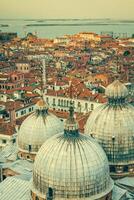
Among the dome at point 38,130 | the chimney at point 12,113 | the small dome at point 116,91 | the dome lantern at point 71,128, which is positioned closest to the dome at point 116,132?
the small dome at point 116,91

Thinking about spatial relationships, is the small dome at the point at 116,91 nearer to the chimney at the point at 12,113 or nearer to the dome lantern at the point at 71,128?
the dome lantern at the point at 71,128

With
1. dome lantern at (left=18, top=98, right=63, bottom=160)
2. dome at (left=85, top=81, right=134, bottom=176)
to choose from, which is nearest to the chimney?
dome lantern at (left=18, top=98, right=63, bottom=160)

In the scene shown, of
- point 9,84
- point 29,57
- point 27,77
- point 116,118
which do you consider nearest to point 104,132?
point 116,118

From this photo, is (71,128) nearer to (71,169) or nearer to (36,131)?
(71,169)

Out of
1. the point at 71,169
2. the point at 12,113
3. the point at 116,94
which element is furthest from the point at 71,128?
the point at 12,113

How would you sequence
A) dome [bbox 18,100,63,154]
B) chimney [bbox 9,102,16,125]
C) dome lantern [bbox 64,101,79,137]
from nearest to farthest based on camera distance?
1. dome lantern [bbox 64,101,79,137]
2. dome [bbox 18,100,63,154]
3. chimney [bbox 9,102,16,125]

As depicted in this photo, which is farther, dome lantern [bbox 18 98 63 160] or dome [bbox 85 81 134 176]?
dome lantern [bbox 18 98 63 160]

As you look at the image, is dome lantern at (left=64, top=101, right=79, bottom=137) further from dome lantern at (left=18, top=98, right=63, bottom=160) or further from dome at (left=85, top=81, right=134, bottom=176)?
dome lantern at (left=18, top=98, right=63, bottom=160)
